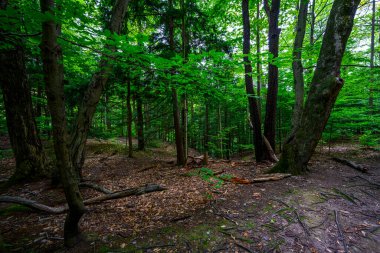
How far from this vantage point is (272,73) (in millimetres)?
6629

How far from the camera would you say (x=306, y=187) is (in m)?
4.07

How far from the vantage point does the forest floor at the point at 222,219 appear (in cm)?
238

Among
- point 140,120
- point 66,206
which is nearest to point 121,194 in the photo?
point 66,206

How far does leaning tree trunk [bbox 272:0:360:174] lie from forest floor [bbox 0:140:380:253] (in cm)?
64

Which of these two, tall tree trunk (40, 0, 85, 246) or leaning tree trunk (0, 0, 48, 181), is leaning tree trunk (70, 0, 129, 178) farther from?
tall tree trunk (40, 0, 85, 246)

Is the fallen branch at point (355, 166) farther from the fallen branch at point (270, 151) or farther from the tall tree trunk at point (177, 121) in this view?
the tall tree trunk at point (177, 121)

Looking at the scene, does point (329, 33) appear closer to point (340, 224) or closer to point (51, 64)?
point (340, 224)

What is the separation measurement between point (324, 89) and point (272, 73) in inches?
98.8

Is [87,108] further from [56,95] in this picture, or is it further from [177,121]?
[177,121]

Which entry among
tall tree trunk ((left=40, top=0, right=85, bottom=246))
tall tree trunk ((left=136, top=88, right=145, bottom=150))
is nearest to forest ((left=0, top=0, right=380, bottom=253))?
tall tree trunk ((left=40, top=0, right=85, bottom=246))

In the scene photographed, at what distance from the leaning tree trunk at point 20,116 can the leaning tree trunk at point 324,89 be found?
25.3ft

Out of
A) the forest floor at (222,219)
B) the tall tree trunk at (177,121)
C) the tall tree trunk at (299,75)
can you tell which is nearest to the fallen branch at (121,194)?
the forest floor at (222,219)

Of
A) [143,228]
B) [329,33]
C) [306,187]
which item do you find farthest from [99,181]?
[329,33]

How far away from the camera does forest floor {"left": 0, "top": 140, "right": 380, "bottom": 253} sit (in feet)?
7.81
